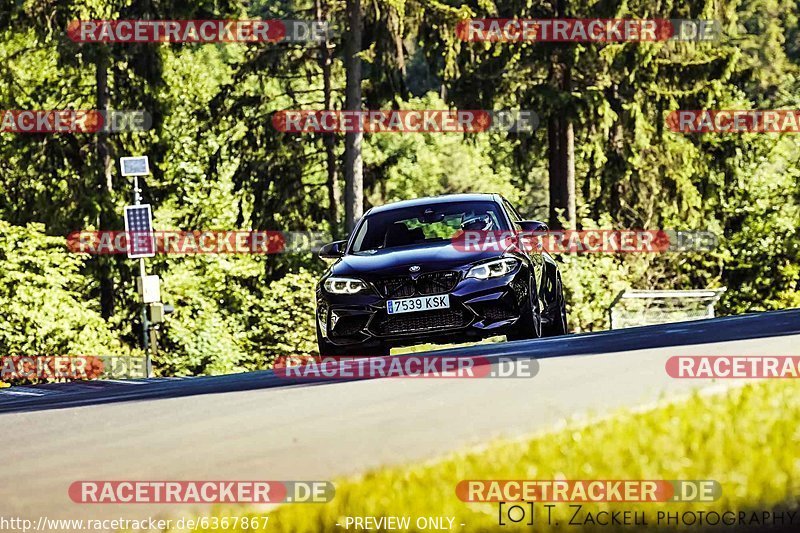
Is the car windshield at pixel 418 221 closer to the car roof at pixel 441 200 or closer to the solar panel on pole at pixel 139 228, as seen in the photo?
the car roof at pixel 441 200

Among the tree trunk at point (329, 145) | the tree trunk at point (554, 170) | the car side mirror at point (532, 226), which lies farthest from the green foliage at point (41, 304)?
the car side mirror at point (532, 226)

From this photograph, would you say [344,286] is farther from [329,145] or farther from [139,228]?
[329,145]

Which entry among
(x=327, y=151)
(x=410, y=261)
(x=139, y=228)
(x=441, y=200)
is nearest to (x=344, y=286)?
(x=410, y=261)

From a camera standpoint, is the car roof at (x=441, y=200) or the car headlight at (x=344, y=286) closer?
the car headlight at (x=344, y=286)

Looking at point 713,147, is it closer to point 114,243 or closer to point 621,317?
point 621,317

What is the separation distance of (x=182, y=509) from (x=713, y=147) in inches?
1662

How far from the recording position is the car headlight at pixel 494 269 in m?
13.9

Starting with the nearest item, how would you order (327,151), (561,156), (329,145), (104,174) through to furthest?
(561,156), (104,174), (327,151), (329,145)

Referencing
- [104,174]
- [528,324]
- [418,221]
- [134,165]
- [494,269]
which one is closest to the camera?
[494,269]

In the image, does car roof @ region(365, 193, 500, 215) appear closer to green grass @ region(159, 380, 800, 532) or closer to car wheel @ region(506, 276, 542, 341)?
car wheel @ region(506, 276, 542, 341)

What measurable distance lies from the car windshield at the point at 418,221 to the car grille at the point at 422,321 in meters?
1.33

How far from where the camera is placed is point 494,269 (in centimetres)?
1401

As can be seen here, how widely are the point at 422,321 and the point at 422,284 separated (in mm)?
356

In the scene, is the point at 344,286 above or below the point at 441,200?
below
